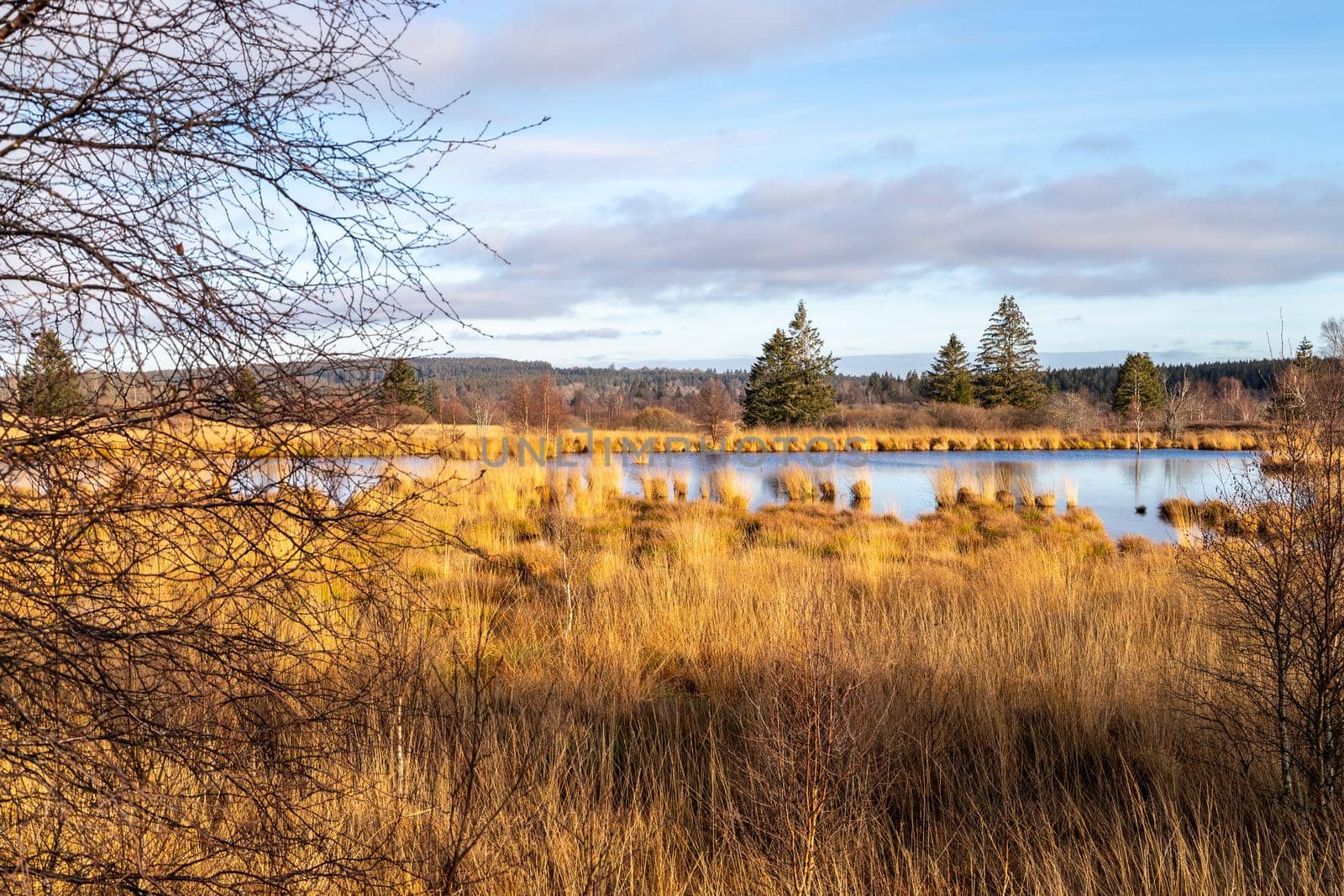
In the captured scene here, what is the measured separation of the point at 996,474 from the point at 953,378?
30290 millimetres

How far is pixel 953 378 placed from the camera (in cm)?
5228

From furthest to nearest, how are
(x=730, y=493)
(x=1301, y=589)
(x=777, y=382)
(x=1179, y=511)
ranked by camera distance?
(x=777, y=382), (x=730, y=493), (x=1179, y=511), (x=1301, y=589)

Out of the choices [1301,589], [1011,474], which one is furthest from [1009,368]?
[1301,589]

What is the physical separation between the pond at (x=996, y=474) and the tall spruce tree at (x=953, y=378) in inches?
627

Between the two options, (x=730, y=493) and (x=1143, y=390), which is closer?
(x=730, y=493)

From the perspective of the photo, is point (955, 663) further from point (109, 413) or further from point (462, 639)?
point (109, 413)

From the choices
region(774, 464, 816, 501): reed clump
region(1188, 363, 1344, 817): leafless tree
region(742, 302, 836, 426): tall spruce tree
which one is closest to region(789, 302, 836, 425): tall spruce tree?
region(742, 302, 836, 426): tall spruce tree

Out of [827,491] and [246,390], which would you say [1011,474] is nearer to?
[827,491]

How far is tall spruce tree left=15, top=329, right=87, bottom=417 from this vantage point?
2289 millimetres

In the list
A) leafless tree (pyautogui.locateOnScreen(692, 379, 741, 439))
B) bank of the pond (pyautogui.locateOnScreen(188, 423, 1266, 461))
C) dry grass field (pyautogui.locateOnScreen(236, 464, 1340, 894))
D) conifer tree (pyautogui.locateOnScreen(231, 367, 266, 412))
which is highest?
leafless tree (pyautogui.locateOnScreen(692, 379, 741, 439))

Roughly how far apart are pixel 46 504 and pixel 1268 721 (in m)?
5.57

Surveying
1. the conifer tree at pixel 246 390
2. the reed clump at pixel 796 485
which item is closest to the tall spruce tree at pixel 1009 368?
the reed clump at pixel 796 485

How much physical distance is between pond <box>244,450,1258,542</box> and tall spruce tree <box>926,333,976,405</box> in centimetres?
1593

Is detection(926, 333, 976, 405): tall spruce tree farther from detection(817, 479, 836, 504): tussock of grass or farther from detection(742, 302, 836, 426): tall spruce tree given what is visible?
detection(817, 479, 836, 504): tussock of grass
